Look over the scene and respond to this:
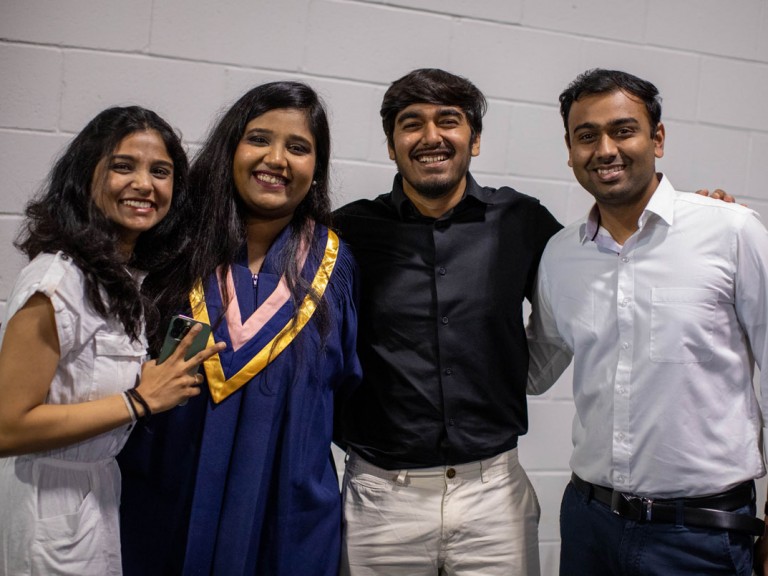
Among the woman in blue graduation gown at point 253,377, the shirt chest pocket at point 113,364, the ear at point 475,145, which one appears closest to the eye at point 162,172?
the woman in blue graduation gown at point 253,377

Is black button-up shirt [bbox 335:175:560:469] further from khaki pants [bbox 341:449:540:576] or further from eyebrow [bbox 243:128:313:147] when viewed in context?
eyebrow [bbox 243:128:313:147]

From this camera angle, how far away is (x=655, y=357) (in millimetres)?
1573

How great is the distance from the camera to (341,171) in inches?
88.7

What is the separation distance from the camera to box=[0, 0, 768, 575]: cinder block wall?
2.07m

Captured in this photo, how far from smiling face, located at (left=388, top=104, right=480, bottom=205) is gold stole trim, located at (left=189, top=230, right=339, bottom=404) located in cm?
36

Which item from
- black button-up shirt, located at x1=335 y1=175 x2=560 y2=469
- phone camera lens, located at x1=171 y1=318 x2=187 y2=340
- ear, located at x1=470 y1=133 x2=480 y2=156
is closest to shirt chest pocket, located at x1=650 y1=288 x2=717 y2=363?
black button-up shirt, located at x1=335 y1=175 x2=560 y2=469

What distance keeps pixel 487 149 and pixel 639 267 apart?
2.78 feet

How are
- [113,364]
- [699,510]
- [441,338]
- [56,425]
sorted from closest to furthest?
[56,425] → [113,364] → [699,510] → [441,338]

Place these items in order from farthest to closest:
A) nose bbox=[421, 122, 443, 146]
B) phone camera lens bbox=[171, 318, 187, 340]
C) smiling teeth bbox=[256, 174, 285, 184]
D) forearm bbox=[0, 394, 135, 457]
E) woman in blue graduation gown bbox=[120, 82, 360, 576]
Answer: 1. nose bbox=[421, 122, 443, 146]
2. smiling teeth bbox=[256, 174, 285, 184]
3. woman in blue graduation gown bbox=[120, 82, 360, 576]
4. phone camera lens bbox=[171, 318, 187, 340]
5. forearm bbox=[0, 394, 135, 457]

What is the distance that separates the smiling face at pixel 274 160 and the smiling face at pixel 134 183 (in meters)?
0.18

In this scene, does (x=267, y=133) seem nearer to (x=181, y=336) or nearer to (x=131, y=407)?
(x=181, y=336)

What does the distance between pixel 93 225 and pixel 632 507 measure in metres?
1.22

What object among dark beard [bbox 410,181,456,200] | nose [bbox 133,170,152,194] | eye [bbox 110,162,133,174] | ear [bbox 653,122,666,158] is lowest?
nose [bbox 133,170,152,194]

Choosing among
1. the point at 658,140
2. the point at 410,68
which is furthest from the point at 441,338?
the point at 410,68
